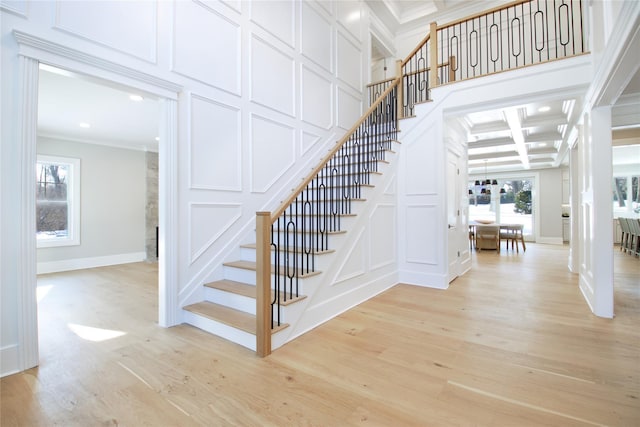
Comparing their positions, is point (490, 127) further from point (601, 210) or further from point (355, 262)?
point (355, 262)

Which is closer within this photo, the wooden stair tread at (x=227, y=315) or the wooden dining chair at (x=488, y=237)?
the wooden stair tread at (x=227, y=315)

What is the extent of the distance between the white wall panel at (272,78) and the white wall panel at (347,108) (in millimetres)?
1263

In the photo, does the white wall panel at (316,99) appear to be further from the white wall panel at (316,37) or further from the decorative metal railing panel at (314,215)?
the decorative metal railing panel at (314,215)

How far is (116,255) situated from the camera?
249 inches

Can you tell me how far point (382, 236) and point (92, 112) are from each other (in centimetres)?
477

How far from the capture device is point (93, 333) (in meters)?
2.59

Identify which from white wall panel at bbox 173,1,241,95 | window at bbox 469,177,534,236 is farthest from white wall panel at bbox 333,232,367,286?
window at bbox 469,177,534,236

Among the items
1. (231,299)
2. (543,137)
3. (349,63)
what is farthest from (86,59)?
(543,137)

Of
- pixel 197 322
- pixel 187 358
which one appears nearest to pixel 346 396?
pixel 187 358

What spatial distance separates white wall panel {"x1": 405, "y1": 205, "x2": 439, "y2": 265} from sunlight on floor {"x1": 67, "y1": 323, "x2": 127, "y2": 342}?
11.9 feet

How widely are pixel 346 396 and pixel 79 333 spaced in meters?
2.51

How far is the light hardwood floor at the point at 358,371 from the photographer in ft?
5.02

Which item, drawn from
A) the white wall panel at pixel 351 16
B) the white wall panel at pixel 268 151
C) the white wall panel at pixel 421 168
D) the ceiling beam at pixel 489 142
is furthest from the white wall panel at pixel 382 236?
the ceiling beam at pixel 489 142

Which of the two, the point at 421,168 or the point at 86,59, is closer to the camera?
the point at 86,59
